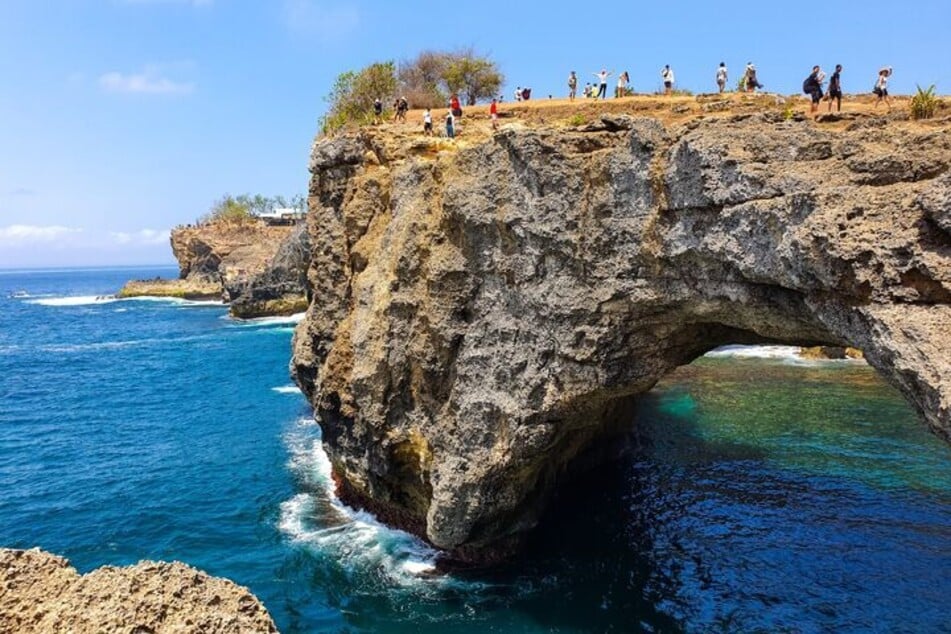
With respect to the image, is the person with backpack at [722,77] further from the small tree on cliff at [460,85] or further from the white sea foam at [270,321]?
the white sea foam at [270,321]

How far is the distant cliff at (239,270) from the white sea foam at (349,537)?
171 feet

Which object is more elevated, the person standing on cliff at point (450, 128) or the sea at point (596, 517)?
the person standing on cliff at point (450, 128)

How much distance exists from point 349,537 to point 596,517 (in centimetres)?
839

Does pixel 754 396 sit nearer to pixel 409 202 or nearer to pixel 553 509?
pixel 553 509

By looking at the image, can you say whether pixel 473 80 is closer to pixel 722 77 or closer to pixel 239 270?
pixel 722 77

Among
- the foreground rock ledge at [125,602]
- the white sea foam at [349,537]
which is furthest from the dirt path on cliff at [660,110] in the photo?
the white sea foam at [349,537]

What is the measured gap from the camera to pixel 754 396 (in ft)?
121

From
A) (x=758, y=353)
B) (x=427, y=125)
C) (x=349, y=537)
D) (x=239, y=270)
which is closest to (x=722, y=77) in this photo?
(x=427, y=125)

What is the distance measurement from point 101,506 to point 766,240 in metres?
25.2

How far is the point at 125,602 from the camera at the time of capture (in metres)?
8.73

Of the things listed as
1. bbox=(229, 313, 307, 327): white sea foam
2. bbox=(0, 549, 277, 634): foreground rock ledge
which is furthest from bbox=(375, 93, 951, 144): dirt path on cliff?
bbox=(229, 313, 307, 327): white sea foam

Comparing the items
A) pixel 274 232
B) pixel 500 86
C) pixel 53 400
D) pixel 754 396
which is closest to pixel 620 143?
pixel 500 86

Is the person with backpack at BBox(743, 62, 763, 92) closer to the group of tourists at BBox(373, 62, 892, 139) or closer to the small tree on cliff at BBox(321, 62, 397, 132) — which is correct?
the group of tourists at BBox(373, 62, 892, 139)

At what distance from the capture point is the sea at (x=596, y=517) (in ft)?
54.0
